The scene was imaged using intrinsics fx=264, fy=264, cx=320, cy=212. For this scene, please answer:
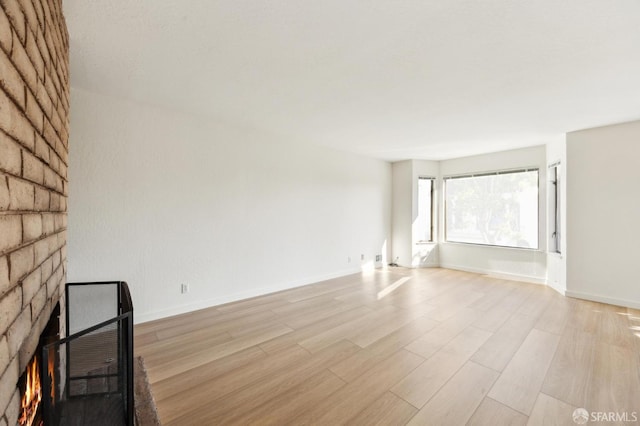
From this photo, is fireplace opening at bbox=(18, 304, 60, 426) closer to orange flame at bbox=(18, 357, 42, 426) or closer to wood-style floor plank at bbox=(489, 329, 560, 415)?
orange flame at bbox=(18, 357, 42, 426)

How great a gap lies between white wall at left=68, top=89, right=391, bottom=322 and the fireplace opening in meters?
1.90

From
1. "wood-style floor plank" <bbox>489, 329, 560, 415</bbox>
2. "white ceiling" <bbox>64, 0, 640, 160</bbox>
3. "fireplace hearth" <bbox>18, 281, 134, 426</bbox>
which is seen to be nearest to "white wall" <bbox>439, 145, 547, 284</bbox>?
"white ceiling" <bbox>64, 0, 640, 160</bbox>

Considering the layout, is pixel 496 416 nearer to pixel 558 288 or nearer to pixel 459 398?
pixel 459 398

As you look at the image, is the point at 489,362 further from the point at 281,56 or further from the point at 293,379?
the point at 281,56

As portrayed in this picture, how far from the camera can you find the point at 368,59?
7.00ft

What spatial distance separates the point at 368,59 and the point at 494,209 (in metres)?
4.72

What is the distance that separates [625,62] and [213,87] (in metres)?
3.59

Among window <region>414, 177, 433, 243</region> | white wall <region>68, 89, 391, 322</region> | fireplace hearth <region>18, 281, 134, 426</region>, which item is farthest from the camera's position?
window <region>414, 177, 433, 243</region>

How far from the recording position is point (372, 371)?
7.02 feet

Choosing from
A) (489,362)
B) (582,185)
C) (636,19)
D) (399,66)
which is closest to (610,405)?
(489,362)

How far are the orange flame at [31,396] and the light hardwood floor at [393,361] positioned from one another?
779 mm

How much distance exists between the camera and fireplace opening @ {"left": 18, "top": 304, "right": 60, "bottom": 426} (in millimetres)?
938

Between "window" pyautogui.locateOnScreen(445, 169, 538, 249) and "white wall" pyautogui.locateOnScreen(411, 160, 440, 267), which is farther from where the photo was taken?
"white wall" pyautogui.locateOnScreen(411, 160, 440, 267)

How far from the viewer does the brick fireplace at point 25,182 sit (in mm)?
751
